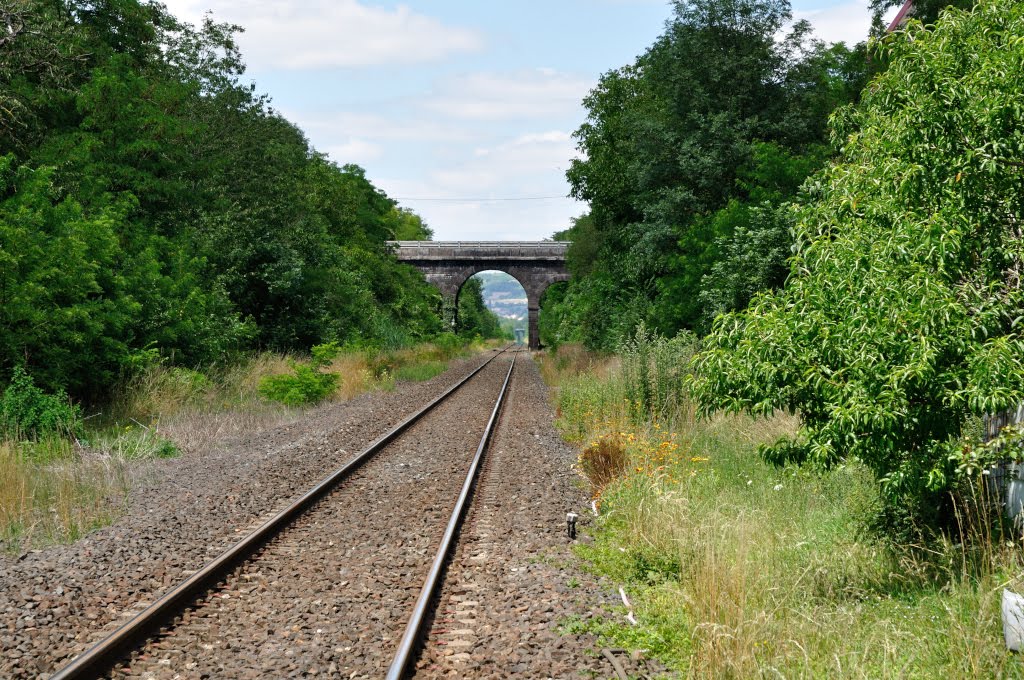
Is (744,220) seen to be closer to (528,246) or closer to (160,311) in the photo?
(160,311)

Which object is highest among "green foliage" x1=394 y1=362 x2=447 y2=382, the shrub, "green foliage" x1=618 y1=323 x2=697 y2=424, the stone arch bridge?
the stone arch bridge

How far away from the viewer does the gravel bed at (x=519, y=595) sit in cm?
485

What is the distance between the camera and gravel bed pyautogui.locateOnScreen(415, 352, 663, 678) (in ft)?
15.9

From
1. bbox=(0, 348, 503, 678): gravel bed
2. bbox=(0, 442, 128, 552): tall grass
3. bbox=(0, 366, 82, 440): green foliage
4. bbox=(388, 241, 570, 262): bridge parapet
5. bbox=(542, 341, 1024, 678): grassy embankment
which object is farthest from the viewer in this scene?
bbox=(388, 241, 570, 262): bridge parapet

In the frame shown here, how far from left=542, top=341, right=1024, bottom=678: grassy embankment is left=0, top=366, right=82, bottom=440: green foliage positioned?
771 centimetres

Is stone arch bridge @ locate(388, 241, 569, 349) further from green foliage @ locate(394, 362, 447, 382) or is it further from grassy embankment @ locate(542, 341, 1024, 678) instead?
grassy embankment @ locate(542, 341, 1024, 678)

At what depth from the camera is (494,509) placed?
29.7 ft

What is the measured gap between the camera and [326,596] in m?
6.07

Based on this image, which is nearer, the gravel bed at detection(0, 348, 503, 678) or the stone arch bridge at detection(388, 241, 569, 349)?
the gravel bed at detection(0, 348, 503, 678)

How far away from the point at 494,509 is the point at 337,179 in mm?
→ 34592

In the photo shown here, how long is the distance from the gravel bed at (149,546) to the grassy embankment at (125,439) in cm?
36

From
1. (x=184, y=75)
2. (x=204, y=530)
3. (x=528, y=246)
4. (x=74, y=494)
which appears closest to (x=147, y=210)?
(x=184, y=75)

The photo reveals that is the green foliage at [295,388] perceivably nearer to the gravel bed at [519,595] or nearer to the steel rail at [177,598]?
the steel rail at [177,598]

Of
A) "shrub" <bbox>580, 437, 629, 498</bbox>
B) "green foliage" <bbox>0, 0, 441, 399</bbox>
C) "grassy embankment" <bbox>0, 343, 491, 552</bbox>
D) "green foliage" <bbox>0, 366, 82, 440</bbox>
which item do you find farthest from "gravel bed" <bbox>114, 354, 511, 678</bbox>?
"green foliage" <bbox>0, 0, 441, 399</bbox>
